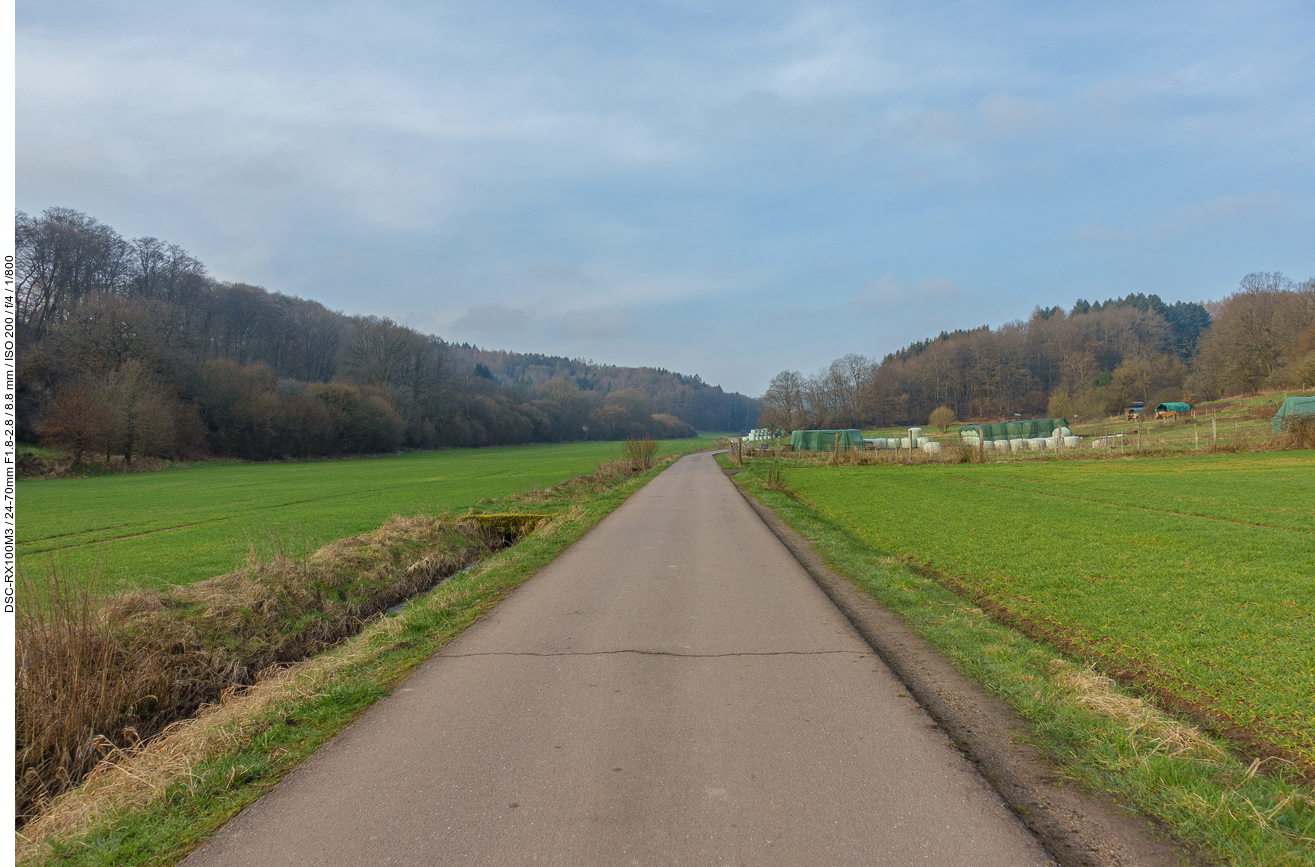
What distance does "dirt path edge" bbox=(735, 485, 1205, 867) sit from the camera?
3.23 meters

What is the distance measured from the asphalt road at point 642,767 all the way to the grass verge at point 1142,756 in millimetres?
874

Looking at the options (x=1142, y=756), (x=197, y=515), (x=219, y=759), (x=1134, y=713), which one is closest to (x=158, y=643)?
(x=219, y=759)

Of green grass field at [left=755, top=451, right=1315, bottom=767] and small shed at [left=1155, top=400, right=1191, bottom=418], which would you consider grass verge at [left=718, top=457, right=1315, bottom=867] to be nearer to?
green grass field at [left=755, top=451, right=1315, bottom=767]

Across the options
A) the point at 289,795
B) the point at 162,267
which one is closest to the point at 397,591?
the point at 289,795

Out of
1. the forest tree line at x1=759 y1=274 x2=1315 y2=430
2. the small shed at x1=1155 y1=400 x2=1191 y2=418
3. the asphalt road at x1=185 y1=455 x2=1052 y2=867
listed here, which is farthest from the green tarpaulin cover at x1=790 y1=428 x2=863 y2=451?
the asphalt road at x1=185 y1=455 x2=1052 y2=867

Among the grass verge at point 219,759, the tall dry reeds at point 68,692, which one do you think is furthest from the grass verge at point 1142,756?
the tall dry reeds at point 68,692

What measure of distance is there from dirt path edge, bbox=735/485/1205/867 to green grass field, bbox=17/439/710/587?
9.24m

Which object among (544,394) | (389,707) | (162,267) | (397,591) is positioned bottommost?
(397,591)

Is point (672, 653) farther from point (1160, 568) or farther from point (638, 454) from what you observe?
point (638, 454)

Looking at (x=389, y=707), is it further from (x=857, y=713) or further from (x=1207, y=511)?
(x=1207, y=511)

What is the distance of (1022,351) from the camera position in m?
114

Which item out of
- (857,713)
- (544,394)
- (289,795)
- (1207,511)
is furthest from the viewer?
(544,394)

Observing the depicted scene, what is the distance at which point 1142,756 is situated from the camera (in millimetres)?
4141

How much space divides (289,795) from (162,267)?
320 feet
